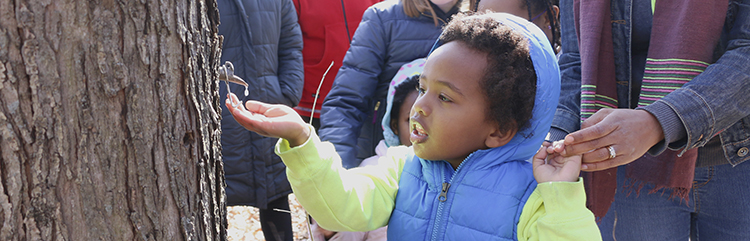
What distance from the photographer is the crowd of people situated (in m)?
1.50

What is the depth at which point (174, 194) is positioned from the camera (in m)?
1.21

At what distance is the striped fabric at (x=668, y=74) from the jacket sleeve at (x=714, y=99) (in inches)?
3.2

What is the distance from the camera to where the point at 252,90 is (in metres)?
3.22

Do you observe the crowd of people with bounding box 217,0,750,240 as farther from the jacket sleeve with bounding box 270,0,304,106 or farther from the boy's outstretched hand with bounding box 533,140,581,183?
the jacket sleeve with bounding box 270,0,304,106

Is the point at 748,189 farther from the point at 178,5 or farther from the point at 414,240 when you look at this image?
the point at 178,5

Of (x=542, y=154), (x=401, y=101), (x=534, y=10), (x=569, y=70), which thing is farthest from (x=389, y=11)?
(x=542, y=154)

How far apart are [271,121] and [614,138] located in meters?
0.96

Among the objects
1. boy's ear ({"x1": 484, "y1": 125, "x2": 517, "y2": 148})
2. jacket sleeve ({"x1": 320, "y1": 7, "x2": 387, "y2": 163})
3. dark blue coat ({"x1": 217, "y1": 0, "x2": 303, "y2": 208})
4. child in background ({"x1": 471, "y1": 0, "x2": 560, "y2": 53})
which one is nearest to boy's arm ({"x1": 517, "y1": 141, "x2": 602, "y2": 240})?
boy's ear ({"x1": 484, "y1": 125, "x2": 517, "y2": 148})

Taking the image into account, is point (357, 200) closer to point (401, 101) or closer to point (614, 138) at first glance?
point (614, 138)

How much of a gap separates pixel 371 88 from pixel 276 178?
90 cm

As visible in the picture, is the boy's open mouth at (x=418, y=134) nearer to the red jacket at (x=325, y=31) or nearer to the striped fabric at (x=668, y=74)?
the striped fabric at (x=668, y=74)

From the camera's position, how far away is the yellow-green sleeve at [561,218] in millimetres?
1406

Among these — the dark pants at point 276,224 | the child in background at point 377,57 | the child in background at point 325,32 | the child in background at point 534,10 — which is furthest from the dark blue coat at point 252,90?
the child in background at point 534,10

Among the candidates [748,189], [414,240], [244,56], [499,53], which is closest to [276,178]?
[244,56]
